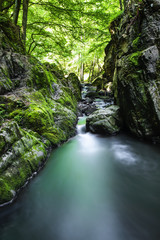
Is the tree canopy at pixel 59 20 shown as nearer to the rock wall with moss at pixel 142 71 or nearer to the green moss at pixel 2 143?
the rock wall with moss at pixel 142 71

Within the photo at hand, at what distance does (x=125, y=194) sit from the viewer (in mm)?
2859

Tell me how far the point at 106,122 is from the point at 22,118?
385 centimetres

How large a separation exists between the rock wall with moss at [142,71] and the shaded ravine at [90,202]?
1.27 meters

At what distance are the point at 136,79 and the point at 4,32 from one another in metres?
6.86

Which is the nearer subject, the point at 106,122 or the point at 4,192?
the point at 4,192

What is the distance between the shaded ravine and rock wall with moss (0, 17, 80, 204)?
438 mm

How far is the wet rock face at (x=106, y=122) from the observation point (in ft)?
21.0

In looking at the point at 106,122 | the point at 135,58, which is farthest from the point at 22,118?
the point at 135,58

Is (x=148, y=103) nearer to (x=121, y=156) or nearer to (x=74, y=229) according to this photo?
(x=121, y=156)

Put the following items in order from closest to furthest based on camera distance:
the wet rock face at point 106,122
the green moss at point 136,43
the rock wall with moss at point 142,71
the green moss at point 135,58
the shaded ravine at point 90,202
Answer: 1. the shaded ravine at point 90,202
2. the rock wall with moss at point 142,71
3. the green moss at point 135,58
4. the green moss at point 136,43
5. the wet rock face at point 106,122

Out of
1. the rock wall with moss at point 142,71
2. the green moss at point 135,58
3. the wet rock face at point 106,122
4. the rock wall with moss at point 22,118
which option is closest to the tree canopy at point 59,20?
the rock wall with moss at point 22,118

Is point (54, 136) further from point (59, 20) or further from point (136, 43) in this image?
point (59, 20)

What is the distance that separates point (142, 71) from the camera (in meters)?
5.11

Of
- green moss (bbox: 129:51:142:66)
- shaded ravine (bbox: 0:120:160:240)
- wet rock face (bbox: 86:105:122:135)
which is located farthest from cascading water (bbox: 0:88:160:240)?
green moss (bbox: 129:51:142:66)
